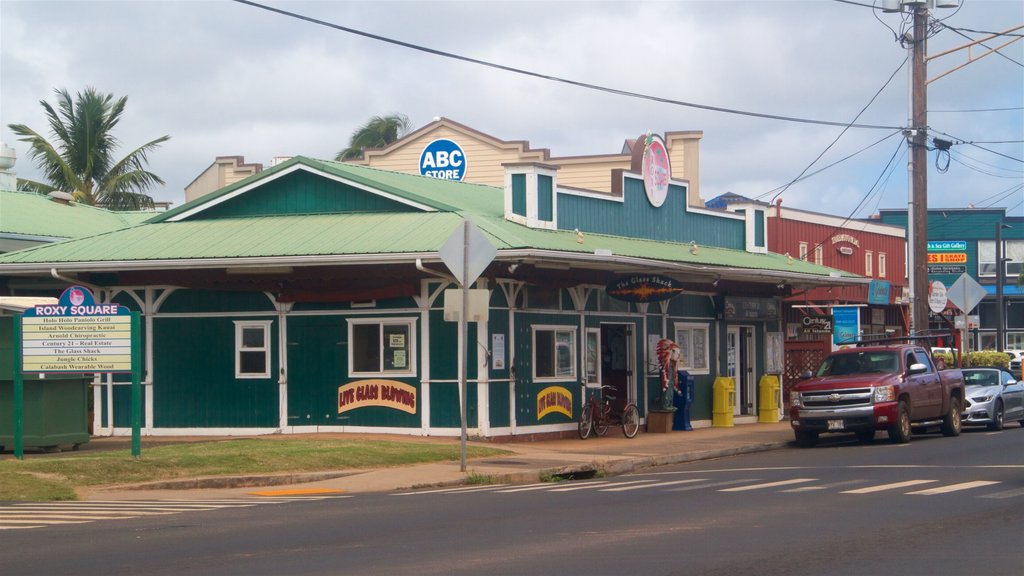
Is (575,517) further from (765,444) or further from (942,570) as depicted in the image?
(765,444)

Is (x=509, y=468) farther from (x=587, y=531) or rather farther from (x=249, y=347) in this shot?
(x=249, y=347)

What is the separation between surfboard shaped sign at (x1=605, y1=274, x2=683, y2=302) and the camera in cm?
2469

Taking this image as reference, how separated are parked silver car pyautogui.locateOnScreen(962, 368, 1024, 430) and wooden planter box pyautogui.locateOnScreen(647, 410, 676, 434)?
21.0 feet

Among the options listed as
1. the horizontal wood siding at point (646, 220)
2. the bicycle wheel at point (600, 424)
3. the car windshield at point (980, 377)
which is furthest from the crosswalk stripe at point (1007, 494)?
the car windshield at point (980, 377)

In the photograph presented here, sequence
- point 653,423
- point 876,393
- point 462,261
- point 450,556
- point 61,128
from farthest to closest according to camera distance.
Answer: point 61,128 → point 653,423 → point 876,393 → point 462,261 → point 450,556

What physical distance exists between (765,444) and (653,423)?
10.8ft

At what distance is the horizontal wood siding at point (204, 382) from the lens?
80.6ft

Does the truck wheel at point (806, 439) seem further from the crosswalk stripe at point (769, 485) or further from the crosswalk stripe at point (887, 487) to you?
the crosswalk stripe at point (887, 487)

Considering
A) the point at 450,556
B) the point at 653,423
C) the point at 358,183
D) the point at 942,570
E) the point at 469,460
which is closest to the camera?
the point at 942,570

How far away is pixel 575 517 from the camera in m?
13.1

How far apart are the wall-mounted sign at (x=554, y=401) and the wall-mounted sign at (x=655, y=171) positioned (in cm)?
554

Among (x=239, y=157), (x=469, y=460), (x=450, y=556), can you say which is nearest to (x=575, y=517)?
(x=450, y=556)

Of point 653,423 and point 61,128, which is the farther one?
point 61,128

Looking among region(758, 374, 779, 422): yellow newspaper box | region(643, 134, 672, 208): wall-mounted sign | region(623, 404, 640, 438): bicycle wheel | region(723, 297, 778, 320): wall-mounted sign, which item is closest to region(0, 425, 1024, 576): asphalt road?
region(623, 404, 640, 438): bicycle wheel
